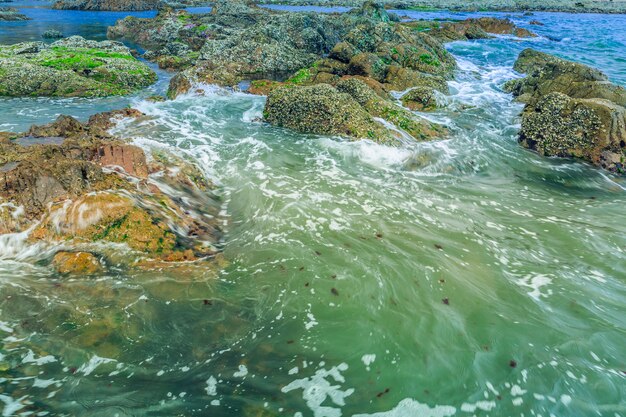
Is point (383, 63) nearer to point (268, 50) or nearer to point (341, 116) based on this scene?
point (268, 50)

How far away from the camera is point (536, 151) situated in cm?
1284

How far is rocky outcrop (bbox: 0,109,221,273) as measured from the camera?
6.40m

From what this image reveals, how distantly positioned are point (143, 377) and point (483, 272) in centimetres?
581

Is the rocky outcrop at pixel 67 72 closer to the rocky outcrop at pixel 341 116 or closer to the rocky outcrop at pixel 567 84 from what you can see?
the rocky outcrop at pixel 341 116

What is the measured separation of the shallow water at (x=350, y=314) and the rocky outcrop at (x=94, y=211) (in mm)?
435

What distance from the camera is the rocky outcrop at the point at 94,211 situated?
640cm

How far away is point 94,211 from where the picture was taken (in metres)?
6.61

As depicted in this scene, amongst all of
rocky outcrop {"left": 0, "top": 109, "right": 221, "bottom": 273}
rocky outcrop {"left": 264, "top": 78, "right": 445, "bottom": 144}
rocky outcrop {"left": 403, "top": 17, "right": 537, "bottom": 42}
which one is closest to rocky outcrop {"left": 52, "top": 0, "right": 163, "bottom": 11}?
rocky outcrop {"left": 403, "top": 17, "right": 537, "bottom": 42}

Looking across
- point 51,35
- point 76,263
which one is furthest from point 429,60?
point 51,35

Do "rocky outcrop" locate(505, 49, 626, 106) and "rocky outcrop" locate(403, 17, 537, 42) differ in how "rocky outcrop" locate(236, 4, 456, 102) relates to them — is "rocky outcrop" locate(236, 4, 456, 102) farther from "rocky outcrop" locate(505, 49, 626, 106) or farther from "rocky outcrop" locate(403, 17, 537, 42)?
"rocky outcrop" locate(403, 17, 537, 42)

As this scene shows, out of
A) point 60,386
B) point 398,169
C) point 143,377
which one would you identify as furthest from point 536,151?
point 60,386

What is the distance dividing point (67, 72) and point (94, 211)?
56.6 ft

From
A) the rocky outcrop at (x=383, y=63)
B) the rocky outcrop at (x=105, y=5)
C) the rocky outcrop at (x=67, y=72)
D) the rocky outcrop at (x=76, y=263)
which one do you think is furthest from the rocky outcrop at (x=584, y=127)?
the rocky outcrop at (x=105, y=5)

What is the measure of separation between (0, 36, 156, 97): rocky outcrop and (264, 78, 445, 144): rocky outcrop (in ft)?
33.3
